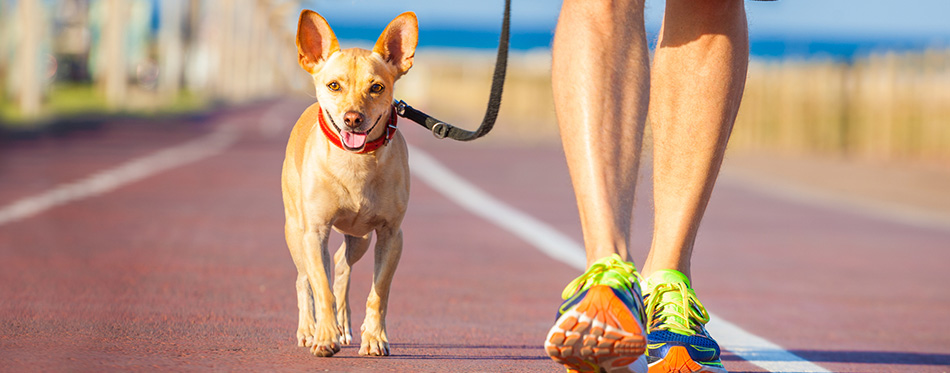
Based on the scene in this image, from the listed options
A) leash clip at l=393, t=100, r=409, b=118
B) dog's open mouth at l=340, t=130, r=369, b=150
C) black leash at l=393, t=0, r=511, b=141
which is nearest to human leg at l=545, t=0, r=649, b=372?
black leash at l=393, t=0, r=511, b=141

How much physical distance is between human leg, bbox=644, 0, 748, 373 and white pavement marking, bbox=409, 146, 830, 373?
Answer: 619mm

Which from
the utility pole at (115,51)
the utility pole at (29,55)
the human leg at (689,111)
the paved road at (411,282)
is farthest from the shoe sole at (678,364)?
the utility pole at (115,51)

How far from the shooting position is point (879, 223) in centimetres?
1159

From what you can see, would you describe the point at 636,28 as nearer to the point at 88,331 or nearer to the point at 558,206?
the point at 88,331

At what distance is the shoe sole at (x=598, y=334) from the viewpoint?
2789 millimetres

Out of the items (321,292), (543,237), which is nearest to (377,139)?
(321,292)

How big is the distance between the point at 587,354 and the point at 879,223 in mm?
Answer: 9462

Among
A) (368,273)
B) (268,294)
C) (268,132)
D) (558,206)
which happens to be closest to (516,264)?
(368,273)

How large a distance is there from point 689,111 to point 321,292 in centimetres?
121

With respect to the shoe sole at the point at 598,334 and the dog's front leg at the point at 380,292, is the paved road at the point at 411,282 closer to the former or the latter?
the dog's front leg at the point at 380,292

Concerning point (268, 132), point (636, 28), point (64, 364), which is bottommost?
point (64, 364)

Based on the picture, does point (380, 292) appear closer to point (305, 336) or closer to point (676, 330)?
point (305, 336)

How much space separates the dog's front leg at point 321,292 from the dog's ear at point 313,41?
1.59 feet

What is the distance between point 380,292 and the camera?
369cm
